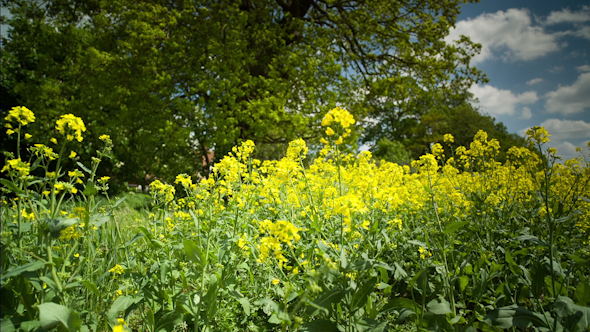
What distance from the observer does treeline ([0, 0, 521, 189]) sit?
8.05 m

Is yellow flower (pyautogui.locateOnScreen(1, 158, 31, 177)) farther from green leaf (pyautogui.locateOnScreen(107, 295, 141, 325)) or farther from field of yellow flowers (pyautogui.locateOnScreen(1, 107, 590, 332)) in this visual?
Result: green leaf (pyautogui.locateOnScreen(107, 295, 141, 325))

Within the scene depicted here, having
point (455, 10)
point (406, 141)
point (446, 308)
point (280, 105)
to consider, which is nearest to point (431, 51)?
point (455, 10)

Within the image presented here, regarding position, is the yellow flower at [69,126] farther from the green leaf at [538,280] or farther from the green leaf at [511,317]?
the green leaf at [538,280]

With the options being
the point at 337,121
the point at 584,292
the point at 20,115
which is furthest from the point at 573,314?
the point at 20,115

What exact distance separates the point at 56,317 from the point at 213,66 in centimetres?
751

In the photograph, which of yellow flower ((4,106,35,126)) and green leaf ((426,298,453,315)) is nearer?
green leaf ((426,298,453,315))

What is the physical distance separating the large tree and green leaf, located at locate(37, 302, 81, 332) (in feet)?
21.5

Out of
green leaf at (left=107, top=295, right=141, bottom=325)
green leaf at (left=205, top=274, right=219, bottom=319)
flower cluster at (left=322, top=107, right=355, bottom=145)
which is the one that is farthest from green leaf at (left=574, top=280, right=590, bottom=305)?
green leaf at (left=107, top=295, right=141, bottom=325)

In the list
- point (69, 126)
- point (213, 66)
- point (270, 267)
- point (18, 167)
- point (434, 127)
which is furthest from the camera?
point (434, 127)

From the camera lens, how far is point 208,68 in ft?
26.4

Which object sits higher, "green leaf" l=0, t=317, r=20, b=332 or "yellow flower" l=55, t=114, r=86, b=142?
"yellow flower" l=55, t=114, r=86, b=142

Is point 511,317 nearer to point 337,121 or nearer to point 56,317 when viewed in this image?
point 337,121

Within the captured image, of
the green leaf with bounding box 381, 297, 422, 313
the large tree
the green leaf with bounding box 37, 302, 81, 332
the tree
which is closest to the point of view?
the green leaf with bounding box 37, 302, 81, 332

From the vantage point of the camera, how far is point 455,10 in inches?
365
